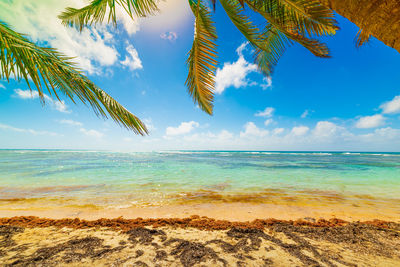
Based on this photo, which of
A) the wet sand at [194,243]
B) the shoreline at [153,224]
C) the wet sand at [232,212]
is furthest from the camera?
the wet sand at [232,212]

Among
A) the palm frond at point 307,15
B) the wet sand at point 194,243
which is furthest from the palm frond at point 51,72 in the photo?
the palm frond at point 307,15

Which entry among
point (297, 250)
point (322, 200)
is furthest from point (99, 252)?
point (322, 200)

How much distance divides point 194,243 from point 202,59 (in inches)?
134

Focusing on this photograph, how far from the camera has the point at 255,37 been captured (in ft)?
10.3

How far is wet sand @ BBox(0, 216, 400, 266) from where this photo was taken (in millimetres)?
1888

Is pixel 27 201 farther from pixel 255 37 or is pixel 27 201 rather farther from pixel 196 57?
pixel 255 37

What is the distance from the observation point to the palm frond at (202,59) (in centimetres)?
325

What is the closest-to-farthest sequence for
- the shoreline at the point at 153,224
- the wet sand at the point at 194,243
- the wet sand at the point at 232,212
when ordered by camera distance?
the wet sand at the point at 194,243 → the shoreline at the point at 153,224 → the wet sand at the point at 232,212

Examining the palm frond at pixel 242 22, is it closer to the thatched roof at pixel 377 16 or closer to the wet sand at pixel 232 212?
the thatched roof at pixel 377 16

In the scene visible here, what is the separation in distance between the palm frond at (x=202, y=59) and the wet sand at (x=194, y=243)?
2.70 metres

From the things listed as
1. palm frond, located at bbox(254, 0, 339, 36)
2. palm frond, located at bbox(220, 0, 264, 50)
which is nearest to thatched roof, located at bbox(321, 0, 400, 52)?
palm frond, located at bbox(254, 0, 339, 36)

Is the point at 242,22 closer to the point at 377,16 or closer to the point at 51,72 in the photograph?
the point at 377,16

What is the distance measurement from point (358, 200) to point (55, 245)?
25.1 ft

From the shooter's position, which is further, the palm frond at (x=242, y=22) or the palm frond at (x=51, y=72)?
the palm frond at (x=242, y=22)
